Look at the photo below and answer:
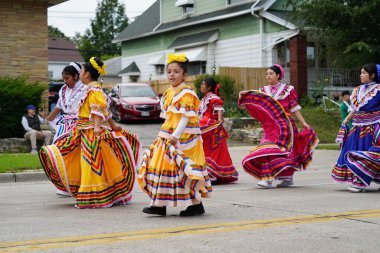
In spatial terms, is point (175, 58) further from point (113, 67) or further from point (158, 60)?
point (113, 67)

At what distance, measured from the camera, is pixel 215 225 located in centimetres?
730

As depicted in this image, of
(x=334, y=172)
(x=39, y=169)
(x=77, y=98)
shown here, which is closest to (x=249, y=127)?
(x=39, y=169)

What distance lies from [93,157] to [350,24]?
16.9 meters

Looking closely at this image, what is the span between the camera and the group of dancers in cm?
795

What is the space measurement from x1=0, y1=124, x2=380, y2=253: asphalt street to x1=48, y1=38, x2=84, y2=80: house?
2399 inches

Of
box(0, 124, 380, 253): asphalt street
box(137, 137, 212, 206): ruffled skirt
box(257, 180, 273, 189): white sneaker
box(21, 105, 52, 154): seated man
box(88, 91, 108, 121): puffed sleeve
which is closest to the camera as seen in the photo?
box(0, 124, 380, 253): asphalt street

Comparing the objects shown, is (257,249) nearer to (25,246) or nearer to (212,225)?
(212,225)

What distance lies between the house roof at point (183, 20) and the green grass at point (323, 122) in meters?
5.69

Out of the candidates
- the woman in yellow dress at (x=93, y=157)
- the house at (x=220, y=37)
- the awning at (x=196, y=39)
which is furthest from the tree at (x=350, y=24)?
the woman in yellow dress at (x=93, y=157)

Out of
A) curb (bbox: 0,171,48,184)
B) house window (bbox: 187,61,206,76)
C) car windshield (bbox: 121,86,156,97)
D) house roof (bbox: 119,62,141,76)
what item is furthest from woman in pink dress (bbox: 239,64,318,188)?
house roof (bbox: 119,62,141,76)

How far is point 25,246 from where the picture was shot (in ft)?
20.4

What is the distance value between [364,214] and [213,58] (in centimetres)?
2818

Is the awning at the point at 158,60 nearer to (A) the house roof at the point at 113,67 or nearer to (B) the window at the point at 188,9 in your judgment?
(B) the window at the point at 188,9

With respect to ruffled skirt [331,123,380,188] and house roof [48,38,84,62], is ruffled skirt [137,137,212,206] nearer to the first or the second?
ruffled skirt [331,123,380,188]
